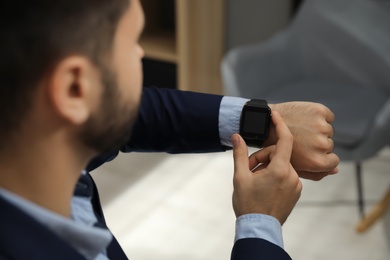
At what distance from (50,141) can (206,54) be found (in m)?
2.04

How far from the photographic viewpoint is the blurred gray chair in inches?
87.9

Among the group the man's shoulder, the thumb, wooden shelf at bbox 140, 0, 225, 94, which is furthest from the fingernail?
wooden shelf at bbox 140, 0, 225, 94

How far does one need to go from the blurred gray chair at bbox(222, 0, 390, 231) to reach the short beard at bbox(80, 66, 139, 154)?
1.43 m

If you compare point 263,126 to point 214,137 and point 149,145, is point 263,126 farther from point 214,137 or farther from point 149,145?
point 149,145

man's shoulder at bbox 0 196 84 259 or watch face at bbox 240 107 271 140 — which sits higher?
man's shoulder at bbox 0 196 84 259

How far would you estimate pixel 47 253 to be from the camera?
0.73 metres

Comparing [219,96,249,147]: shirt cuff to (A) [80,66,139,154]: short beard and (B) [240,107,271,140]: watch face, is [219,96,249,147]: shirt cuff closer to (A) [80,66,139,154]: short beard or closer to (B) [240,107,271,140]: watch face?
(B) [240,107,271,140]: watch face

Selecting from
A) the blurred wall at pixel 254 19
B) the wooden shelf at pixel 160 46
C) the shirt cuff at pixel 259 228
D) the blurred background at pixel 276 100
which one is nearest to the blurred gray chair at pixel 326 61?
the blurred background at pixel 276 100

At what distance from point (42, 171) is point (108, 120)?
0.10 m

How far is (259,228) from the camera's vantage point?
2.94ft

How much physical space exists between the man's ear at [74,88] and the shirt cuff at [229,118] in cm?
46

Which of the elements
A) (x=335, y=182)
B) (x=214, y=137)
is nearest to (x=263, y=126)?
(x=214, y=137)

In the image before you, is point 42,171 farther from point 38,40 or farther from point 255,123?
point 255,123

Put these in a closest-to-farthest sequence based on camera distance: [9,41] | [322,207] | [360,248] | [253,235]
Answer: [9,41] → [253,235] → [360,248] → [322,207]
